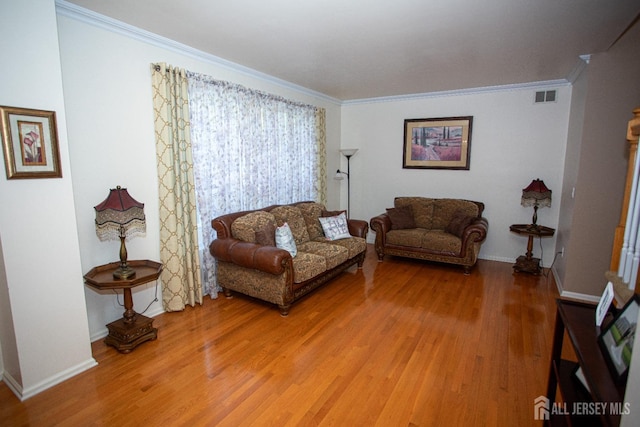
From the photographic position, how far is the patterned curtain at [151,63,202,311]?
315 centimetres

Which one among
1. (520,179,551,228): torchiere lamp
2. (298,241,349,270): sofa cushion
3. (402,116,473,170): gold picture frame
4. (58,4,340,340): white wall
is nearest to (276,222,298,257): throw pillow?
(298,241,349,270): sofa cushion

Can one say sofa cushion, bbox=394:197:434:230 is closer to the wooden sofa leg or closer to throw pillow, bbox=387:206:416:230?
throw pillow, bbox=387:206:416:230

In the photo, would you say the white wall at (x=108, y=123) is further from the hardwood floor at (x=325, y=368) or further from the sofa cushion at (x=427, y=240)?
the sofa cushion at (x=427, y=240)

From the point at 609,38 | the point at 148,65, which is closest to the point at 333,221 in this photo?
the point at 148,65

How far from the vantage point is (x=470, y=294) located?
154 inches

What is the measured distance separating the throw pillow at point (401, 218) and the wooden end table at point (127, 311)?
3.56 meters

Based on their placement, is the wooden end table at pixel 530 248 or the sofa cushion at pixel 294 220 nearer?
the sofa cushion at pixel 294 220

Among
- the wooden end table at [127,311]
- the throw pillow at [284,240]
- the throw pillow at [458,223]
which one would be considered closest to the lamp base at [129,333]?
the wooden end table at [127,311]

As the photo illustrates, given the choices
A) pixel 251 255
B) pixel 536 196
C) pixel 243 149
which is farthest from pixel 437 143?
pixel 251 255

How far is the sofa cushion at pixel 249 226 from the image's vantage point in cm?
360

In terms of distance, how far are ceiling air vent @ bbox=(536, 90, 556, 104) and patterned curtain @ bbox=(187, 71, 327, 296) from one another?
3344 mm

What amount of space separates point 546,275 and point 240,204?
14.4ft

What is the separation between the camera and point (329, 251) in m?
3.99

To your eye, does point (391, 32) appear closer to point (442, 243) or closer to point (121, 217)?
point (121, 217)
